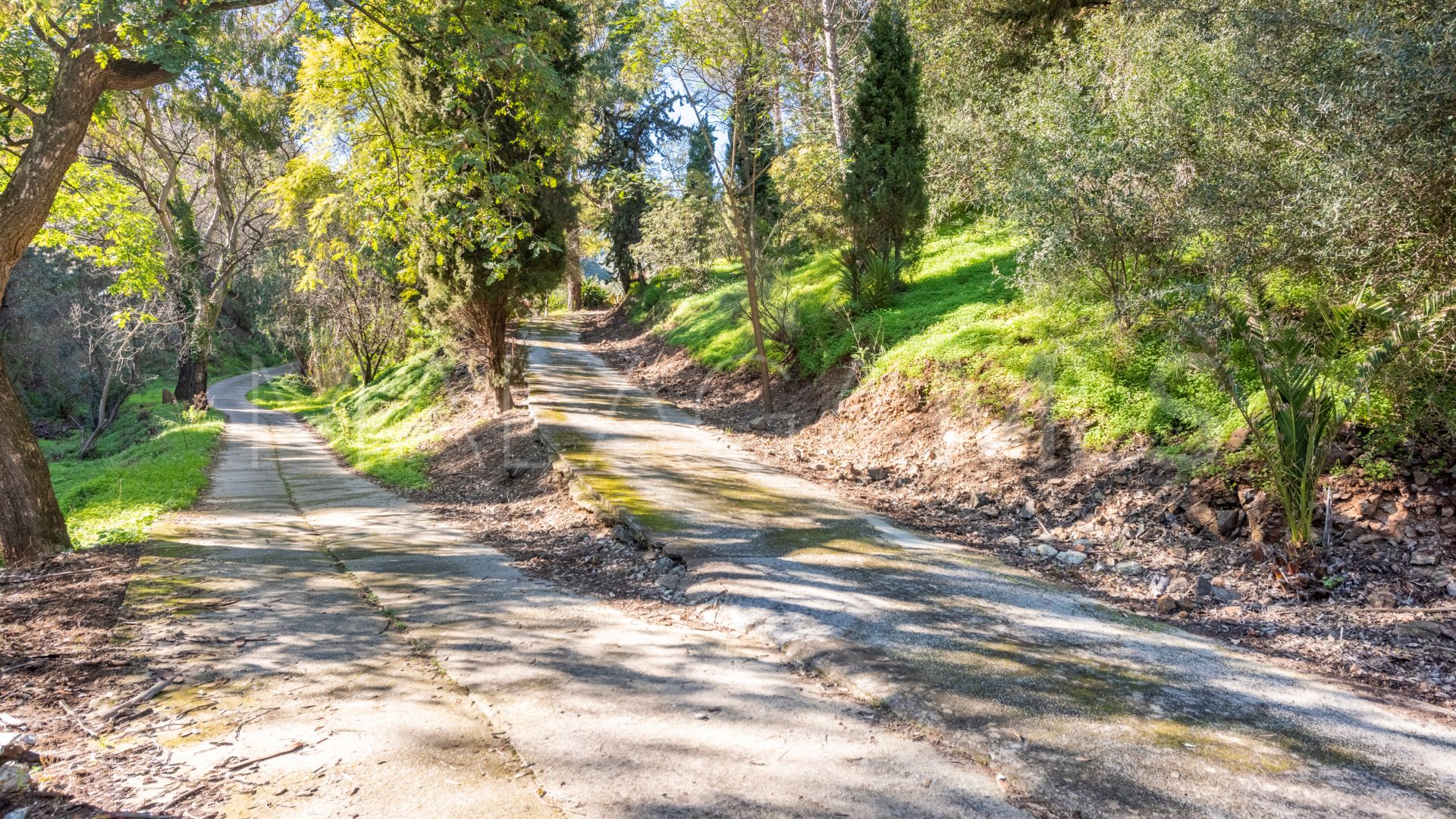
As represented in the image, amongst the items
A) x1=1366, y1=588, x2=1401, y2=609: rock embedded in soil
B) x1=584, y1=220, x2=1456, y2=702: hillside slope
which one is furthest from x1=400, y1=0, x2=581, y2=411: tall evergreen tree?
x1=1366, y1=588, x2=1401, y2=609: rock embedded in soil

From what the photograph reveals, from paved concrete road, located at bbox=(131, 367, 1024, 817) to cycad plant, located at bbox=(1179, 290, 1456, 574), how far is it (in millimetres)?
3481

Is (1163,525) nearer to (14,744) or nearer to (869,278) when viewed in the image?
(14,744)

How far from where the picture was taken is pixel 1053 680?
3.60 m

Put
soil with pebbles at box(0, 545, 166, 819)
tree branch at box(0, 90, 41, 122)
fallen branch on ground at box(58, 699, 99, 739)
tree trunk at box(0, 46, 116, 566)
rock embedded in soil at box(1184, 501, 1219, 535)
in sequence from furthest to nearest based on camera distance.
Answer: tree branch at box(0, 90, 41, 122)
tree trunk at box(0, 46, 116, 566)
rock embedded in soil at box(1184, 501, 1219, 535)
fallen branch on ground at box(58, 699, 99, 739)
soil with pebbles at box(0, 545, 166, 819)

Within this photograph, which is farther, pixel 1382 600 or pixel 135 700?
pixel 1382 600

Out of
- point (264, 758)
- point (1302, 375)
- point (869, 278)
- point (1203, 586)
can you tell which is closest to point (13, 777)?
point (264, 758)

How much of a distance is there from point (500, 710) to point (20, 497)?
5.52 meters

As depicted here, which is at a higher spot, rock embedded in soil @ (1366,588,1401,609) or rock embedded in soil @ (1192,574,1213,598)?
rock embedded in soil @ (1366,588,1401,609)

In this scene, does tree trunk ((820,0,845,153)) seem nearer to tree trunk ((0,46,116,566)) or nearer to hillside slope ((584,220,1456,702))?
hillside slope ((584,220,1456,702))

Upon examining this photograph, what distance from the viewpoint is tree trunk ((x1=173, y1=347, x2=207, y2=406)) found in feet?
70.7

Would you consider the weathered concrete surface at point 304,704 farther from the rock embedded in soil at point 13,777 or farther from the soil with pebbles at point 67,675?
the rock embedded in soil at point 13,777

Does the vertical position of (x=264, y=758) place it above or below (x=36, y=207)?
below

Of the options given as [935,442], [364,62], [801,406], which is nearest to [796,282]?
[801,406]

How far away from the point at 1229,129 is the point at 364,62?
8538 millimetres
